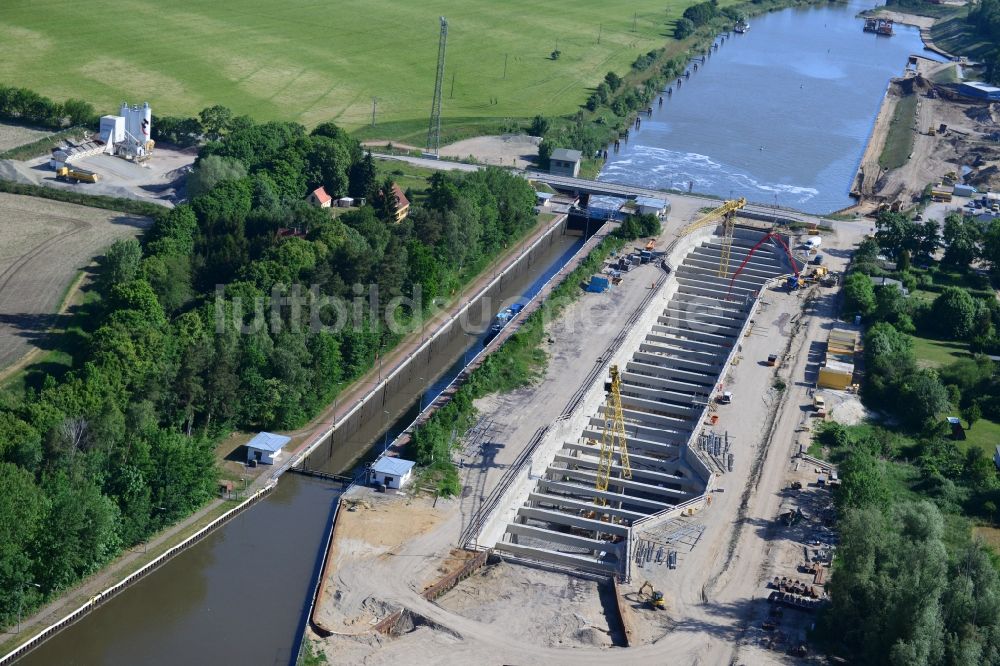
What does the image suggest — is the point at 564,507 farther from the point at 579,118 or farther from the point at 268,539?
the point at 579,118

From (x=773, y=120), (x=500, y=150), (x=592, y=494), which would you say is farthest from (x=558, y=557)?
(x=773, y=120)

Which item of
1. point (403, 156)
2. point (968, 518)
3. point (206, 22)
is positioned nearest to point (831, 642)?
point (968, 518)

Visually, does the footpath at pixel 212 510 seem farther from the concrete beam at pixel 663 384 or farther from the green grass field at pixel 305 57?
the green grass field at pixel 305 57

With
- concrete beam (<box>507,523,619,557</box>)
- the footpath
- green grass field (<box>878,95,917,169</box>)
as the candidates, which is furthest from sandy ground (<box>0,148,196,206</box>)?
green grass field (<box>878,95,917,169</box>)

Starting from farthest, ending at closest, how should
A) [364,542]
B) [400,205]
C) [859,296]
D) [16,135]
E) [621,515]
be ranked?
[16,135]
[400,205]
[859,296]
[621,515]
[364,542]

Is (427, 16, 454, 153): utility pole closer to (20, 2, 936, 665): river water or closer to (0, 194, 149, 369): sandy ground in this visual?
(20, 2, 936, 665): river water

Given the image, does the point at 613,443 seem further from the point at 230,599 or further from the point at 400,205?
the point at 400,205

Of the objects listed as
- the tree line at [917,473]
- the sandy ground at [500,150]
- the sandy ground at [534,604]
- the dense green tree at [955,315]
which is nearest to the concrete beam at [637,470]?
the tree line at [917,473]
